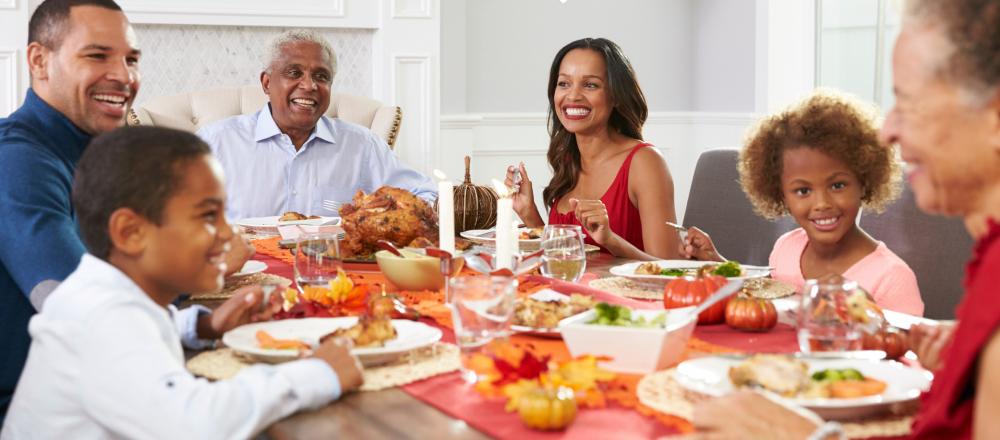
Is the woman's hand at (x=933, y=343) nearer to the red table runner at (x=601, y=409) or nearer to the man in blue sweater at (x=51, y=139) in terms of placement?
the red table runner at (x=601, y=409)

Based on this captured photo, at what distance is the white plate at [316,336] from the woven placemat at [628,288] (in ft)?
1.82

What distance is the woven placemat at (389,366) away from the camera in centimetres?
142

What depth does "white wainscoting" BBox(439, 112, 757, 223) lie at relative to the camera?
18.3 ft

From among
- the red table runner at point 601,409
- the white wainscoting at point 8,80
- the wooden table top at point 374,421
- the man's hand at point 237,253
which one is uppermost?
the white wainscoting at point 8,80

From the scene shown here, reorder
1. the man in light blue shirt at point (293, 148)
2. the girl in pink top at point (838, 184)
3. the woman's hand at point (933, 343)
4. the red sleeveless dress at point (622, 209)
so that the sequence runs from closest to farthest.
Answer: the woman's hand at point (933, 343) < the girl in pink top at point (838, 184) < the red sleeveless dress at point (622, 209) < the man in light blue shirt at point (293, 148)

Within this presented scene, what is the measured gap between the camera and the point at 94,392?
1.30 m

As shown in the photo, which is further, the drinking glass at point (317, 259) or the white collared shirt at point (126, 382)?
the drinking glass at point (317, 259)

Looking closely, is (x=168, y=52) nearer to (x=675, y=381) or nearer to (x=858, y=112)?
(x=858, y=112)

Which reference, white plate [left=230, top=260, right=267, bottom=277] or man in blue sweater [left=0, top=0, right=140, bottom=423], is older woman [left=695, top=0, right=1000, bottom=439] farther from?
white plate [left=230, top=260, right=267, bottom=277]

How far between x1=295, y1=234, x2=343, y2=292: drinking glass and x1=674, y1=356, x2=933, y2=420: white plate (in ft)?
2.78

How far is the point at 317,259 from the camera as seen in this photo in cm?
200

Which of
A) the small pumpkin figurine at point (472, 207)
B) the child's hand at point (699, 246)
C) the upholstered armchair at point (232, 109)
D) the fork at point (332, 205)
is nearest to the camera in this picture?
Answer: the child's hand at point (699, 246)

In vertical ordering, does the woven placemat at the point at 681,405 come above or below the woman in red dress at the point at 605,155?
below

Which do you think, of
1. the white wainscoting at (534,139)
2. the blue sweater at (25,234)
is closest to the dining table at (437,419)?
the blue sweater at (25,234)
